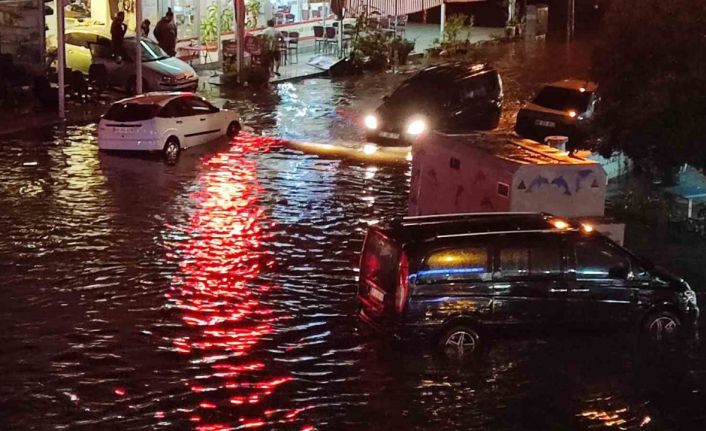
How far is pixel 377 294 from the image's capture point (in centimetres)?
1241

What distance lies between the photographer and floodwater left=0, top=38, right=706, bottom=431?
10828 mm

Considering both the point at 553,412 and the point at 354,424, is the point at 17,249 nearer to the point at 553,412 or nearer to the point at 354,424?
the point at 354,424

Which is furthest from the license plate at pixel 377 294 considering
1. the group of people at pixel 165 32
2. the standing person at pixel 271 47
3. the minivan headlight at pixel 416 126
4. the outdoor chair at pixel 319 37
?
the outdoor chair at pixel 319 37

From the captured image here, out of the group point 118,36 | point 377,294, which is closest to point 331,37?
point 118,36

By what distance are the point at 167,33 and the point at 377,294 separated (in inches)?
933

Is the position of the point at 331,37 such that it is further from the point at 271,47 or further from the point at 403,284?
the point at 403,284

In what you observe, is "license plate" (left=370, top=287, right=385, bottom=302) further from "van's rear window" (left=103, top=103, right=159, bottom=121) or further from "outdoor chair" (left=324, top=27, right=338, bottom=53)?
"outdoor chair" (left=324, top=27, right=338, bottom=53)

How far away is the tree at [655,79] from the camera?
54.7 feet

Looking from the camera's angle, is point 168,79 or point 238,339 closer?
point 238,339

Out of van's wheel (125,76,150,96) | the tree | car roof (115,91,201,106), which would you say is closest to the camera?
the tree

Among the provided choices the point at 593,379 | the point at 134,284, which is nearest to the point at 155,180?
the point at 134,284

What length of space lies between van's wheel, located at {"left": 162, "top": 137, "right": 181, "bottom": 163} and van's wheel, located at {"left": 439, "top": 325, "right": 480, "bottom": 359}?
1229 cm

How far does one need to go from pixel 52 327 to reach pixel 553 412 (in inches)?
231

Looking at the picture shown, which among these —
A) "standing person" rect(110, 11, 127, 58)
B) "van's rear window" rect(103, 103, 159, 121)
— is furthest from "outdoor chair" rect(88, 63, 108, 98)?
"van's rear window" rect(103, 103, 159, 121)
